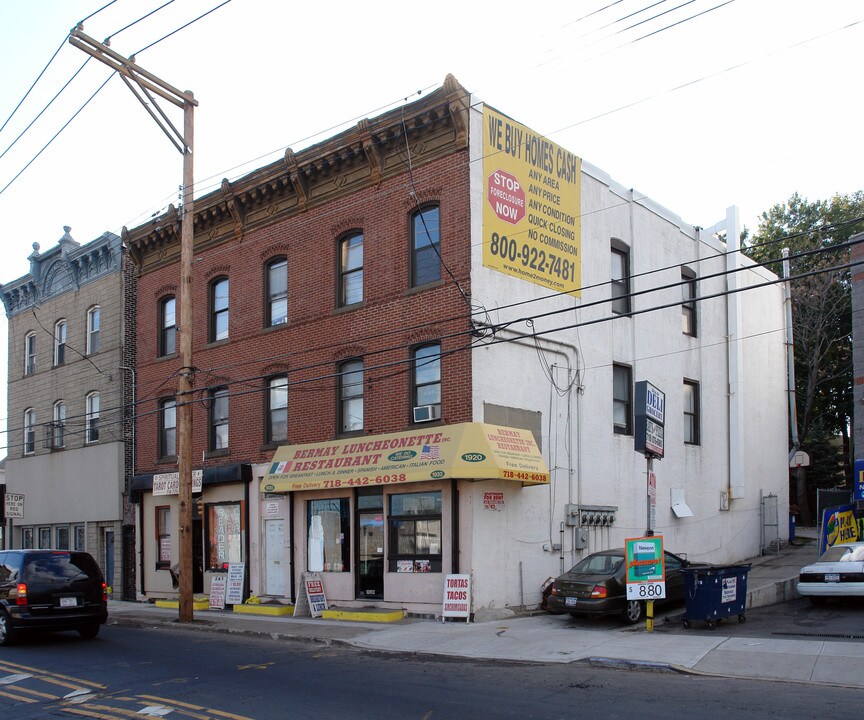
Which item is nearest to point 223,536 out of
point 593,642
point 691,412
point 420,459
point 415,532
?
point 415,532

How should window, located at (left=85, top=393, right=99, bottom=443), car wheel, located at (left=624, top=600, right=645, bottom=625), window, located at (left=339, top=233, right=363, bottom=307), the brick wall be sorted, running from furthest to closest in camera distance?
window, located at (left=85, top=393, right=99, bottom=443) < window, located at (left=339, top=233, right=363, bottom=307) < the brick wall < car wheel, located at (left=624, top=600, right=645, bottom=625)

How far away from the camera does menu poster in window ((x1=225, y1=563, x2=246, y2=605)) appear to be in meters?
22.3

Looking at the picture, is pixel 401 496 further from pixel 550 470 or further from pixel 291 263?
pixel 291 263

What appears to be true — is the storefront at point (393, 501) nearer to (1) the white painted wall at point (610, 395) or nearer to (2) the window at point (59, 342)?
(1) the white painted wall at point (610, 395)

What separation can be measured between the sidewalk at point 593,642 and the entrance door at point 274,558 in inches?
50.3

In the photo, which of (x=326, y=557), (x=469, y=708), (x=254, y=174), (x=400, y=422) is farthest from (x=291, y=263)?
(x=469, y=708)

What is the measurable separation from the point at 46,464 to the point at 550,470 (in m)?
20.0

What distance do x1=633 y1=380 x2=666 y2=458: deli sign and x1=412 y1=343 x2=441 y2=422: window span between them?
464 centimetres

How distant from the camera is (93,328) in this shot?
29.9 meters

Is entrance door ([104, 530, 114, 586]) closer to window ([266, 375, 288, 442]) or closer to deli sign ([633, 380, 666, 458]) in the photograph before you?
window ([266, 375, 288, 442])

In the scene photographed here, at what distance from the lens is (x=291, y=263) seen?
22797mm

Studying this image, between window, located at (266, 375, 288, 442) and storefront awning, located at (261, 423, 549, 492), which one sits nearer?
storefront awning, located at (261, 423, 549, 492)

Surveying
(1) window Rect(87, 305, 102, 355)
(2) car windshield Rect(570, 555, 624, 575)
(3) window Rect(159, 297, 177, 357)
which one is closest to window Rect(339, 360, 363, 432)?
(2) car windshield Rect(570, 555, 624, 575)

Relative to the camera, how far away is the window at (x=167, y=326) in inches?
1061
